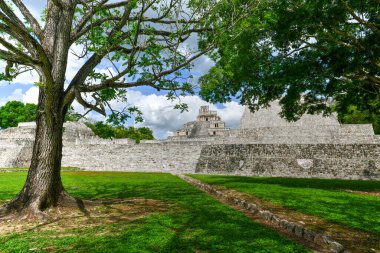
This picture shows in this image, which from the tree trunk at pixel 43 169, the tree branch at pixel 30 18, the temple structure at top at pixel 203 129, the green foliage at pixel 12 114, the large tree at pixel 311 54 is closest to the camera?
the tree trunk at pixel 43 169

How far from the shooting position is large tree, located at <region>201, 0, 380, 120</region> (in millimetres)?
12320

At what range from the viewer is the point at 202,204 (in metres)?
9.52

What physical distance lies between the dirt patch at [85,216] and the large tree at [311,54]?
5120mm

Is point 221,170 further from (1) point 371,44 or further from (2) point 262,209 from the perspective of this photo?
(2) point 262,209

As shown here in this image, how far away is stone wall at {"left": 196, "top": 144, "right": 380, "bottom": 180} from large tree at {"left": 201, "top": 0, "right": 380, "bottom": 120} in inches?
403

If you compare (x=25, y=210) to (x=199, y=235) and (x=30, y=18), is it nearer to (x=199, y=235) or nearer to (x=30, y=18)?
(x=199, y=235)

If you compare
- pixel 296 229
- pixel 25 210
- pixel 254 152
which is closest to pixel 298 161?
pixel 254 152

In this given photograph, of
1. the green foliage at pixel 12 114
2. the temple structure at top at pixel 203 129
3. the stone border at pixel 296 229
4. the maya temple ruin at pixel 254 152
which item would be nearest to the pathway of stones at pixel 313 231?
the stone border at pixel 296 229

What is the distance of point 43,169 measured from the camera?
311 inches

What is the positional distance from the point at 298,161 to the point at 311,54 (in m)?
14.4

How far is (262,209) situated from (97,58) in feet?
20.8

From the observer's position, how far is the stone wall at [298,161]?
2498cm

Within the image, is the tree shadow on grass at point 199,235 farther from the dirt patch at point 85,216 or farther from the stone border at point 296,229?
the dirt patch at point 85,216

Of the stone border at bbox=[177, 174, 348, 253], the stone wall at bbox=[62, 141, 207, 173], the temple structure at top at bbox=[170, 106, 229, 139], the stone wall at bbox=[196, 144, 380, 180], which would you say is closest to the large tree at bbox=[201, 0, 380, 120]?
the stone border at bbox=[177, 174, 348, 253]
